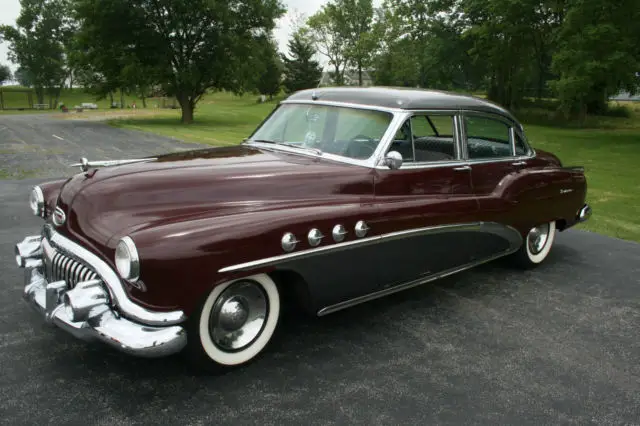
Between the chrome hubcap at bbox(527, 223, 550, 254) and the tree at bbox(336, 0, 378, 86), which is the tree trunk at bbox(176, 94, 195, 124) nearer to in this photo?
the chrome hubcap at bbox(527, 223, 550, 254)

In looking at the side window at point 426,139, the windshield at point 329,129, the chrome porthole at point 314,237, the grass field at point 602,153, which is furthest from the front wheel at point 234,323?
the grass field at point 602,153

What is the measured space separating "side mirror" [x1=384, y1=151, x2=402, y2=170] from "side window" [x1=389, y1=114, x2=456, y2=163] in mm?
209

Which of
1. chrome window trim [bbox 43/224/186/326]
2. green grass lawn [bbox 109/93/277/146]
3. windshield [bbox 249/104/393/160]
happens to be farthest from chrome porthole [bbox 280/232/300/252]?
green grass lawn [bbox 109/93/277/146]

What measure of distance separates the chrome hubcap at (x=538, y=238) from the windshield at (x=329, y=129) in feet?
7.48

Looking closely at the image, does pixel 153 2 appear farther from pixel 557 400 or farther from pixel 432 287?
pixel 557 400

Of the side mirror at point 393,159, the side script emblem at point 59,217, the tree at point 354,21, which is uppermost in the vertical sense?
the tree at point 354,21

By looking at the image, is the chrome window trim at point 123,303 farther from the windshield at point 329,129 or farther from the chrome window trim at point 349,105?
the chrome window trim at point 349,105

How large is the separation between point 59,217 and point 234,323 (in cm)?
139

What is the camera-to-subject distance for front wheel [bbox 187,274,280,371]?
311 cm

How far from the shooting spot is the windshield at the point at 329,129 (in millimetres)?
4145

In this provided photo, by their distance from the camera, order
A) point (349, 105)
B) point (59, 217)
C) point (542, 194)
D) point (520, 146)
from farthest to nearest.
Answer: point (520, 146) → point (542, 194) → point (349, 105) → point (59, 217)

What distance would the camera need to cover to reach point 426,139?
15.1ft

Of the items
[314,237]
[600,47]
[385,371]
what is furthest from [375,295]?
[600,47]

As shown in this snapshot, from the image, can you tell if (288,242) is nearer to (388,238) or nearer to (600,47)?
(388,238)
